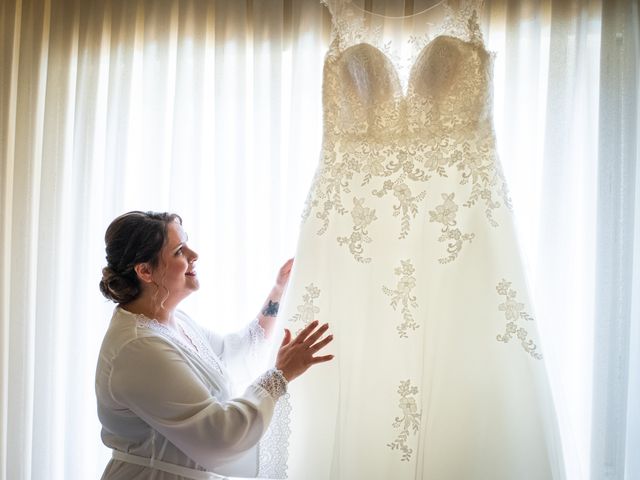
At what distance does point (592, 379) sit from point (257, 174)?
1208 millimetres

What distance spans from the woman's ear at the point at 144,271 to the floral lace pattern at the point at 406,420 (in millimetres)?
708

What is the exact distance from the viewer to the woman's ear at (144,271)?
1.61m

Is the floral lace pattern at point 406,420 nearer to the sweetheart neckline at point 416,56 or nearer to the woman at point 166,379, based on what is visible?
the woman at point 166,379

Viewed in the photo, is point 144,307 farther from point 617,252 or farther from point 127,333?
point 617,252

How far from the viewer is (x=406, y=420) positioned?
60.7 inches

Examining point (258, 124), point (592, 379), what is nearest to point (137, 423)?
point (258, 124)

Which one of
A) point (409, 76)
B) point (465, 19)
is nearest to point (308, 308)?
point (409, 76)

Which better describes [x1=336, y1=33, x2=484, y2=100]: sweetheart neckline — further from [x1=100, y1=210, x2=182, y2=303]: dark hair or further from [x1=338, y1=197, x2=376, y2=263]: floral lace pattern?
[x1=100, y1=210, x2=182, y2=303]: dark hair

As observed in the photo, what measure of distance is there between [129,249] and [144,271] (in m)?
0.07

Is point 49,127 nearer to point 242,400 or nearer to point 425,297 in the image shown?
point 242,400

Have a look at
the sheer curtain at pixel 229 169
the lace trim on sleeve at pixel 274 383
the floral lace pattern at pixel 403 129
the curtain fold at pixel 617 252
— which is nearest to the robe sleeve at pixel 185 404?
the lace trim on sleeve at pixel 274 383

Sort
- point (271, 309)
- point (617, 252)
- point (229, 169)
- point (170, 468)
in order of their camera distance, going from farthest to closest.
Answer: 1. point (229, 169)
2. point (271, 309)
3. point (617, 252)
4. point (170, 468)

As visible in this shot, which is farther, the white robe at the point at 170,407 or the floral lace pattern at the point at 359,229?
the floral lace pattern at the point at 359,229

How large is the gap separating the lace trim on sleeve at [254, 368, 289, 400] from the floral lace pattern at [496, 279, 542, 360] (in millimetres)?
534
